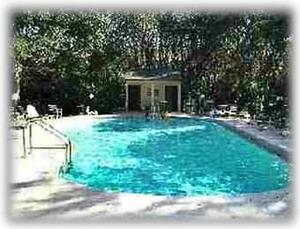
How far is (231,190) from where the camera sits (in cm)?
930

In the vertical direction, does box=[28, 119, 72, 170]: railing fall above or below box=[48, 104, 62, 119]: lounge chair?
below

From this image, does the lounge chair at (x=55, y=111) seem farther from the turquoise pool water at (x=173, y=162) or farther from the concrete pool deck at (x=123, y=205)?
the concrete pool deck at (x=123, y=205)

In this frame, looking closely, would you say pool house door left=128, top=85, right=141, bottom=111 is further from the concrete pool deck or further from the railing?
the concrete pool deck

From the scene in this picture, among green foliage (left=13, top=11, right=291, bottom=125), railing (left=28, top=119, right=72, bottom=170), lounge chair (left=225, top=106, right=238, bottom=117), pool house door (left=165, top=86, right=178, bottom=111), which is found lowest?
railing (left=28, top=119, right=72, bottom=170)

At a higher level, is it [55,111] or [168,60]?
[168,60]

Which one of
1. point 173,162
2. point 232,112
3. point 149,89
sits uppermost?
point 149,89

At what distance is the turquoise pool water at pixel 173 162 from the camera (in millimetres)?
9570

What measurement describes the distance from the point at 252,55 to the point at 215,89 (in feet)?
8.53

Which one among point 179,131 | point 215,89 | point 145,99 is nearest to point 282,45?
point 179,131

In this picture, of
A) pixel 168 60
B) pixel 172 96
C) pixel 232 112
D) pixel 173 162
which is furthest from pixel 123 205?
pixel 168 60

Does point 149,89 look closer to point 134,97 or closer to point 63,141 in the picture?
point 134,97

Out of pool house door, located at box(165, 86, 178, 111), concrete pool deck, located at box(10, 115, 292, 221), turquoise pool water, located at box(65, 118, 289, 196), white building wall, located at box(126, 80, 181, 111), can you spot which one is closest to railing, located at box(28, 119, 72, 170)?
turquoise pool water, located at box(65, 118, 289, 196)

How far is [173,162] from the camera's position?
12.4m

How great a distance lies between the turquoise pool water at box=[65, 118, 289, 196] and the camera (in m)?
9.57
